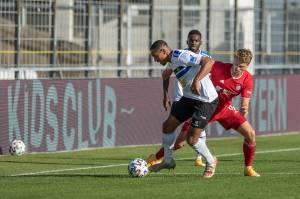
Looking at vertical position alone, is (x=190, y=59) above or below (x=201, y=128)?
above

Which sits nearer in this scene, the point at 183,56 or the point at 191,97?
the point at 183,56

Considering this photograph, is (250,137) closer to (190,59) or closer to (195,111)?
(195,111)

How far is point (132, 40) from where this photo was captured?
25.7m

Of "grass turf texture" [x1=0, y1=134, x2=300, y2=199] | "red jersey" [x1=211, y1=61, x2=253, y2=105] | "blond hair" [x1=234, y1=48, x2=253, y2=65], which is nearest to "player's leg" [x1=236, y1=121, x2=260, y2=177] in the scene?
"grass turf texture" [x1=0, y1=134, x2=300, y2=199]

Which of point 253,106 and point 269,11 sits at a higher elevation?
point 269,11

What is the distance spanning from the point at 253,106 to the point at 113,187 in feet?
44.7

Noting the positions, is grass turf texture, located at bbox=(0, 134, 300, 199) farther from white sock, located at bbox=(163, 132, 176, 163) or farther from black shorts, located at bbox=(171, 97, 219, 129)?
black shorts, located at bbox=(171, 97, 219, 129)

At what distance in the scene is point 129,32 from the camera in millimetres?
25672

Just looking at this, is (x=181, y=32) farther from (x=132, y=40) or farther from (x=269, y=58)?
(x=269, y=58)

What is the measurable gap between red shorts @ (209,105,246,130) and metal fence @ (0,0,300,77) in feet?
23.1

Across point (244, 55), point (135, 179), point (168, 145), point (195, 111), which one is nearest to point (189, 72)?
point (195, 111)

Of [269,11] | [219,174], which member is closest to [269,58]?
[269,11]

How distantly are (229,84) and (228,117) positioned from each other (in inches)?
26.5

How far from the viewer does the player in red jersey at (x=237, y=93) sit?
15852 millimetres
